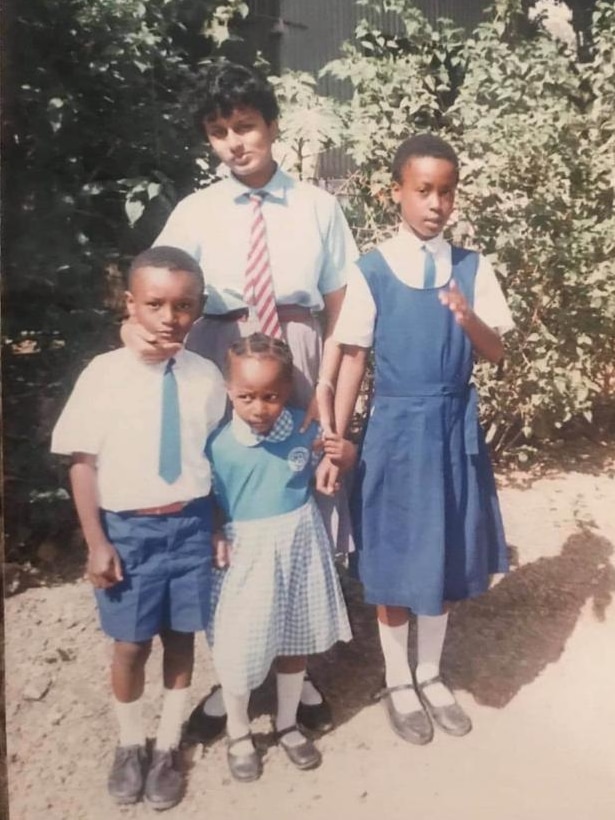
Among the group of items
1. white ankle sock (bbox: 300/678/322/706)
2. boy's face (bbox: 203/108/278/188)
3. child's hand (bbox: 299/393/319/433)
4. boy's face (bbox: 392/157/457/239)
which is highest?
boy's face (bbox: 203/108/278/188)

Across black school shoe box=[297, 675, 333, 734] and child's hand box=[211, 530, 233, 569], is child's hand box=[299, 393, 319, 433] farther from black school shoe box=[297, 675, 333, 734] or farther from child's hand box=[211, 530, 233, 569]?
black school shoe box=[297, 675, 333, 734]

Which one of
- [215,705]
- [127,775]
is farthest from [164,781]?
[215,705]

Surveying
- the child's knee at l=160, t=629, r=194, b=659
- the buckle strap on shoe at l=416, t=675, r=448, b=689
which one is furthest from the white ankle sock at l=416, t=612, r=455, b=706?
the child's knee at l=160, t=629, r=194, b=659

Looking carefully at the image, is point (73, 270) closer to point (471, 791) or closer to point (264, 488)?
point (264, 488)

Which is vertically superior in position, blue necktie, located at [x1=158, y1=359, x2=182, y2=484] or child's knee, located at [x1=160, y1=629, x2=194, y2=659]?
blue necktie, located at [x1=158, y1=359, x2=182, y2=484]

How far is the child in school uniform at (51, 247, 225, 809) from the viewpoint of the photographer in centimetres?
122

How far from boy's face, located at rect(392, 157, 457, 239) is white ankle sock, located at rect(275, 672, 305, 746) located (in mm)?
716

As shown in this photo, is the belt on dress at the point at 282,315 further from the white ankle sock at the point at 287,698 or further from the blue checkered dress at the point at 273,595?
the white ankle sock at the point at 287,698

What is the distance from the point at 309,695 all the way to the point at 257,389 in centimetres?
58

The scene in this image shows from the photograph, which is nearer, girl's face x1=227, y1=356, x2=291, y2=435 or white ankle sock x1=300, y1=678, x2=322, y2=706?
girl's face x1=227, y1=356, x2=291, y2=435

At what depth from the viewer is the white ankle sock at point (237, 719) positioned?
4.51 feet

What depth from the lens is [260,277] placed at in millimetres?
1312

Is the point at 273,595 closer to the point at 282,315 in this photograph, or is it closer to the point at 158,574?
the point at 158,574

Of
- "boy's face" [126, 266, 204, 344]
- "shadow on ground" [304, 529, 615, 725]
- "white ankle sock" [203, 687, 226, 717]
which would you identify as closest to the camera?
"boy's face" [126, 266, 204, 344]
